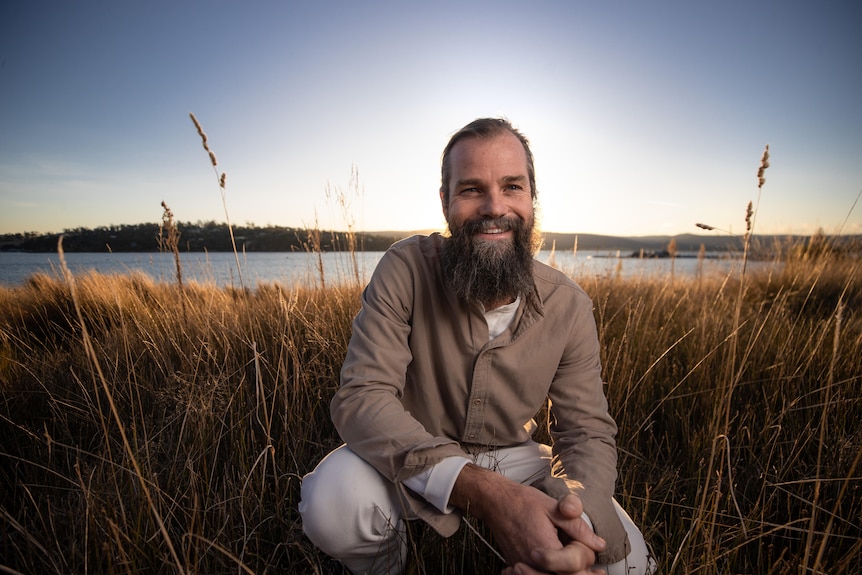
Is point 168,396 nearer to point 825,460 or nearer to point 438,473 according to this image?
point 438,473

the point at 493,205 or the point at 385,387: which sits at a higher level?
the point at 493,205

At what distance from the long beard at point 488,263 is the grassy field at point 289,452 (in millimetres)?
823

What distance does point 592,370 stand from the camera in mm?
1807

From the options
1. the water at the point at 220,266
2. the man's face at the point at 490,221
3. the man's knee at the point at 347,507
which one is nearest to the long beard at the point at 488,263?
the man's face at the point at 490,221

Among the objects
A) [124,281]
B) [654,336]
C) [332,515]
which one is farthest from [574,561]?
[124,281]

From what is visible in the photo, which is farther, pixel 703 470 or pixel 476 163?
pixel 703 470

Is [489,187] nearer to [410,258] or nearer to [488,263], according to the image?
[488,263]

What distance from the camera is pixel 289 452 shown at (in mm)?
2070

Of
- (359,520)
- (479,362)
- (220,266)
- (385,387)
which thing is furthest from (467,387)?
(220,266)

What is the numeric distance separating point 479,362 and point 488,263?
1.31 feet

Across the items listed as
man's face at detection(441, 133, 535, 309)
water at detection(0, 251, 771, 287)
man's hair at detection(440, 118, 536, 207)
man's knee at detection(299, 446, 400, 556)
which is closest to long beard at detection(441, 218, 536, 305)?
man's face at detection(441, 133, 535, 309)

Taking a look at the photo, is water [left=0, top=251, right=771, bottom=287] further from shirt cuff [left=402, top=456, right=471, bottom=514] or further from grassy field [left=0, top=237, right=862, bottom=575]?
shirt cuff [left=402, top=456, right=471, bottom=514]

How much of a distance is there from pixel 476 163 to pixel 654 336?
2503 millimetres

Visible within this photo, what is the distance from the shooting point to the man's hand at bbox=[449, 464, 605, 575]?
1.13 m
